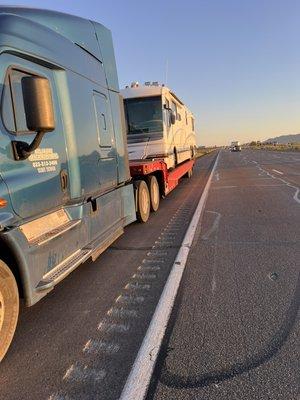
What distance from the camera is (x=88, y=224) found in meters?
5.29

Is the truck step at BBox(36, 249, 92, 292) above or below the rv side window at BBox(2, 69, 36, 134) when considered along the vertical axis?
below

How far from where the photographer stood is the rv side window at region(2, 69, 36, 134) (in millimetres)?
3699

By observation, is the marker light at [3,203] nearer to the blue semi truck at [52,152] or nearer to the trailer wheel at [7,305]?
the blue semi truck at [52,152]

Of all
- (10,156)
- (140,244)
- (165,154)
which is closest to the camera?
(10,156)

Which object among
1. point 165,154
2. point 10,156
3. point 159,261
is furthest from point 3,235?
point 165,154

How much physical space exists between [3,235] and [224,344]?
6.98ft

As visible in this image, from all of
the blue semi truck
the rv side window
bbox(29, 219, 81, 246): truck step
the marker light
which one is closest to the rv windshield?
the blue semi truck

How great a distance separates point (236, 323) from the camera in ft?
12.9

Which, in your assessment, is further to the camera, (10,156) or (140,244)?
(140,244)

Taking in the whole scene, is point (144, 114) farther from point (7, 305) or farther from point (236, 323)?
point (7, 305)

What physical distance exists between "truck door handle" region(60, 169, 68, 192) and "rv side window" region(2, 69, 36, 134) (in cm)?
88

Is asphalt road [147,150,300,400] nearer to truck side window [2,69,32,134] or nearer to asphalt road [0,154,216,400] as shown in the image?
asphalt road [0,154,216,400]

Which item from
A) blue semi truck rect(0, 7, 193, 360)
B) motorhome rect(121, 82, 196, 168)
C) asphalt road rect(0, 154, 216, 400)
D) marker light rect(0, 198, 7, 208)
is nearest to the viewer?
asphalt road rect(0, 154, 216, 400)

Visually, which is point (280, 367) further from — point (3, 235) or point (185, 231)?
point (185, 231)
